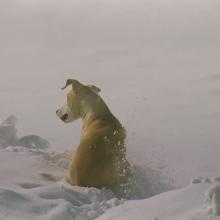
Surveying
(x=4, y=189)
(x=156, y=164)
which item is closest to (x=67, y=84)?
(x=156, y=164)

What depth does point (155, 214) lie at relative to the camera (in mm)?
3717

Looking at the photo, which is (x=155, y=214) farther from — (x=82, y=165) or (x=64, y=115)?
(x=64, y=115)

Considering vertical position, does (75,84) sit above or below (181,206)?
above

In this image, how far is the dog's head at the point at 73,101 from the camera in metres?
6.57

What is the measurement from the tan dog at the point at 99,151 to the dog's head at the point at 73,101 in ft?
0.53

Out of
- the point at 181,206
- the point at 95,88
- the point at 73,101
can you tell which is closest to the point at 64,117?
the point at 73,101

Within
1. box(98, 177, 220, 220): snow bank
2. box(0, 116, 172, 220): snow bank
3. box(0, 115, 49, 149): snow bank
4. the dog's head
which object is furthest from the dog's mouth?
box(98, 177, 220, 220): snow bank

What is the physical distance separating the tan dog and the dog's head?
161 millimetres

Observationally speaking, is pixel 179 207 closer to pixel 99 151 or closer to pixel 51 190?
pixel 51 190

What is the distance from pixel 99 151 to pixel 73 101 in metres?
1.19

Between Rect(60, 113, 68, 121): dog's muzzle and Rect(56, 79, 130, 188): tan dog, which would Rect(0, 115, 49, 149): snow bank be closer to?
Rect(60, 113, 68, 121): dog's muzzle

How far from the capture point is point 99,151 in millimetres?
5707

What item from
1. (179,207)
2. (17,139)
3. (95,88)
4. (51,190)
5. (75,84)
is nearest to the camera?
(179,207)

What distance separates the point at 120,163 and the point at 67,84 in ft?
4.25
